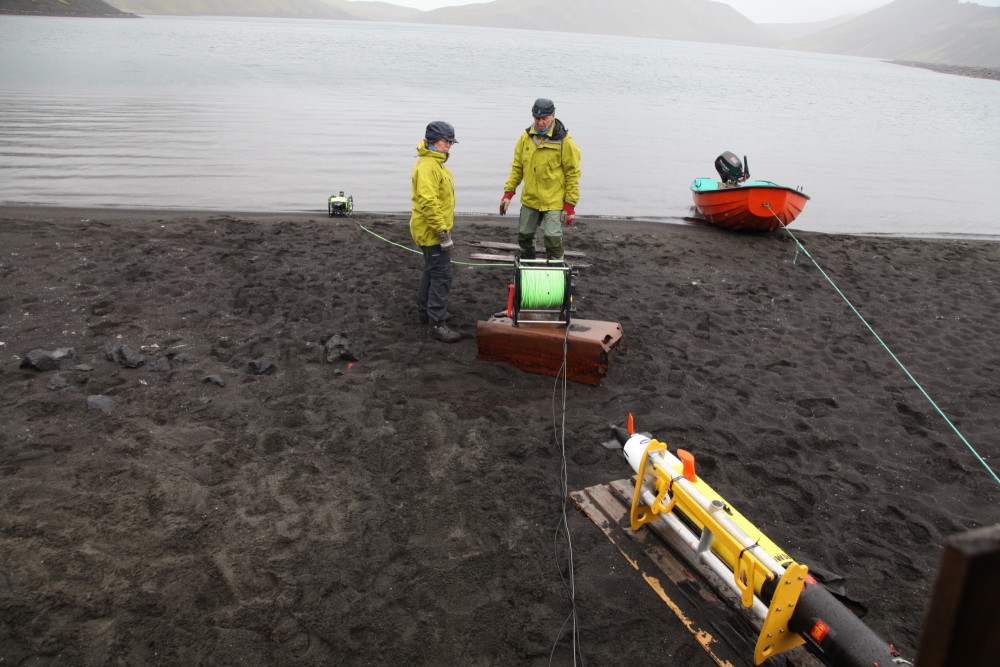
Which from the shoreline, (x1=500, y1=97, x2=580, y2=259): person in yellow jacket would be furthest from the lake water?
(x1=500, y1=97, x2=580, y2=259): person in yellow jacket

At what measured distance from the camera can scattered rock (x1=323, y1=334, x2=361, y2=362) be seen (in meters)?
6.79

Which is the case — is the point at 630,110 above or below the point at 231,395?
above

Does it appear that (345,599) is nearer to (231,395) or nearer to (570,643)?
(570,643)

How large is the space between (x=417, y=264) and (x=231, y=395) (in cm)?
448

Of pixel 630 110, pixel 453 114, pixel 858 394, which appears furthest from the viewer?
pixel 630 110

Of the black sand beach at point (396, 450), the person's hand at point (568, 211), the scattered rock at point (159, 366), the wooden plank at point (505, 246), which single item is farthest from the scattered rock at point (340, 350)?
the wooden plank at point (505, 246)

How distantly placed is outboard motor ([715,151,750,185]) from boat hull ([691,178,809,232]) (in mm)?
354

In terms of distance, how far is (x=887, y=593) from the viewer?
4121 mm

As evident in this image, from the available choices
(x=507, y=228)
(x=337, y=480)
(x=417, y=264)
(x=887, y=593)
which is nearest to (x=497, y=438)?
(x=337, y=480)

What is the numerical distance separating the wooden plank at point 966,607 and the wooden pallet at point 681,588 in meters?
2.72

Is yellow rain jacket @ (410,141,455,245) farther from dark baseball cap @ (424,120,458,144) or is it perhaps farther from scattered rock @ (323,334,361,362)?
scattered rock @ (323,334,361,362)

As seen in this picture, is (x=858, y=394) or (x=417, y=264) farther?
(x=417, y=264)

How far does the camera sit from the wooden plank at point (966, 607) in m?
1.06

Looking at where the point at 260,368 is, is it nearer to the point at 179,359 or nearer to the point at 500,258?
the point at 179,359
